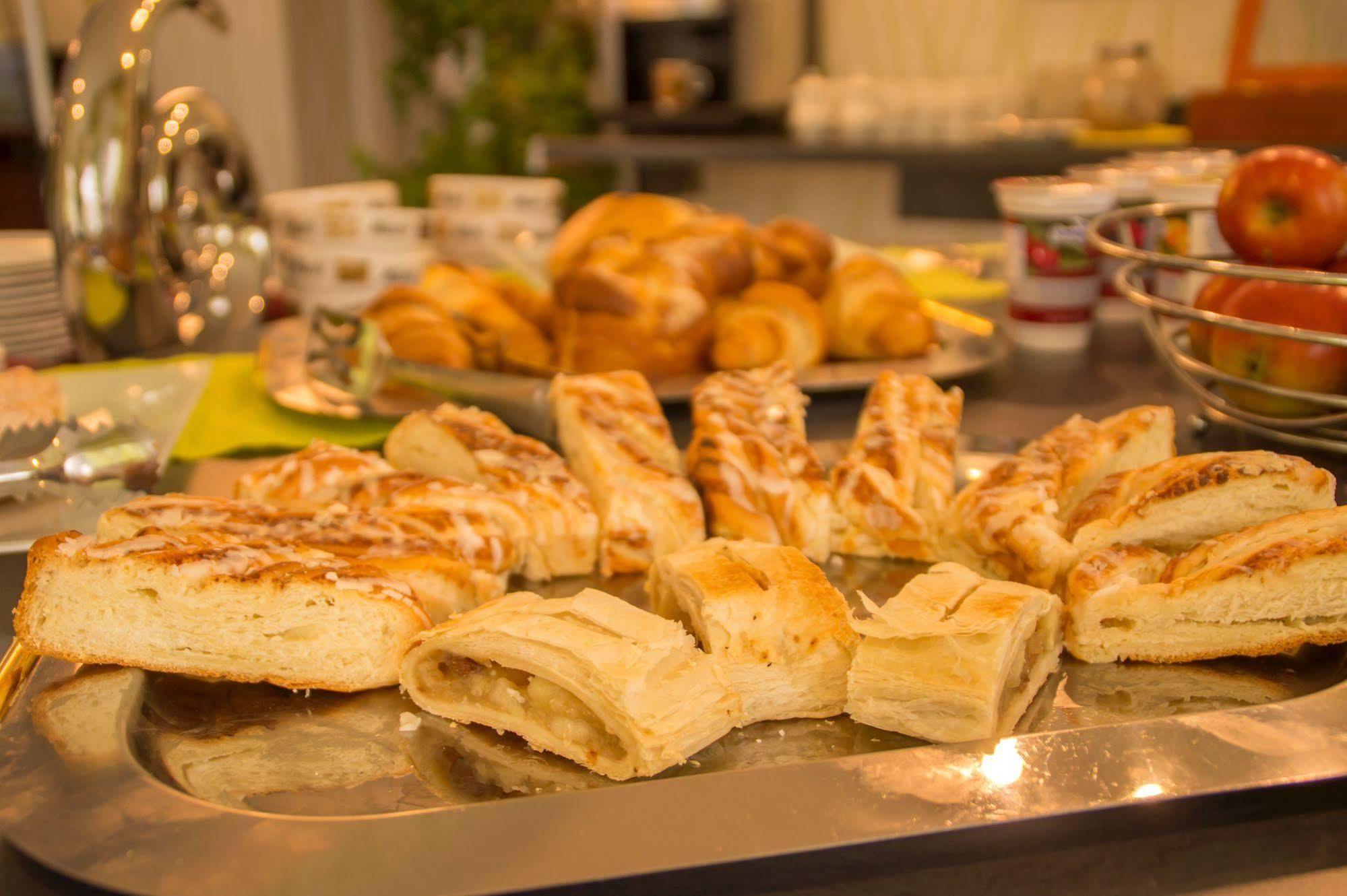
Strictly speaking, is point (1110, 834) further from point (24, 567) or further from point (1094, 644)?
point (24, 567)

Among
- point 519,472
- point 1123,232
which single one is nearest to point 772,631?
point 519,472

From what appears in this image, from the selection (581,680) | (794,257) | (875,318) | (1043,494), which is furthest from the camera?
(794,257)

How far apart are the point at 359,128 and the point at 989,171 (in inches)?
177

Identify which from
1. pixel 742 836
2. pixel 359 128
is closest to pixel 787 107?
pixel 359 128

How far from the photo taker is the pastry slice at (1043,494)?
1048 millimetres

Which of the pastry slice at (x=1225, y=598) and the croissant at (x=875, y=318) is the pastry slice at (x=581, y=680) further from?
the croissant at (x=875, y=318)

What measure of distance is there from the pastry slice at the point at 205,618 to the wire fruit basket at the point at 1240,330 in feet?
2.96

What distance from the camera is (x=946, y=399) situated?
1382 mm

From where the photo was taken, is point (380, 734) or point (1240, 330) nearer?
point (380, 734)

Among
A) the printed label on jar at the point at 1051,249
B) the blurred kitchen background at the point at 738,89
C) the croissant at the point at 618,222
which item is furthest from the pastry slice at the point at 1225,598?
the blurred kitchen background at the point at 738,89

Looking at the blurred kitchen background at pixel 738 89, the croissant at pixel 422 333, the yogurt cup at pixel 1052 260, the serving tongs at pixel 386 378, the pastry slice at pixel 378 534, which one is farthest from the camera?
the blurred kitchen background at pixel 738 89

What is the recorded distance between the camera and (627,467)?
122 centimetres

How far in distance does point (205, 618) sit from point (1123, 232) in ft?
4.98

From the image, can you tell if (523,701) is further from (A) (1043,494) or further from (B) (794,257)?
(B) (794,257)
